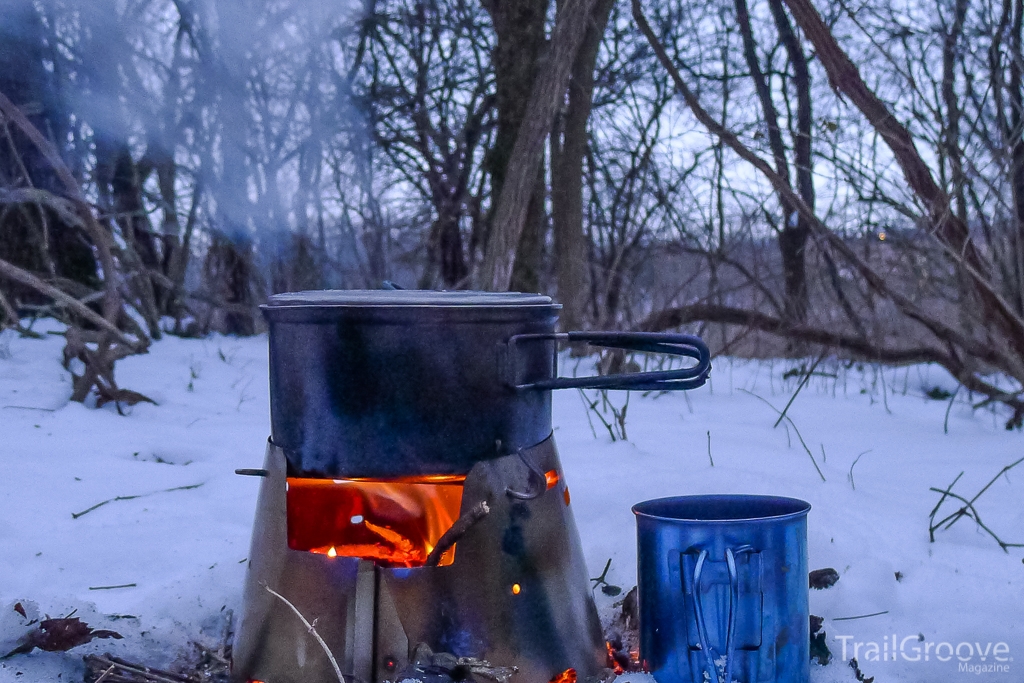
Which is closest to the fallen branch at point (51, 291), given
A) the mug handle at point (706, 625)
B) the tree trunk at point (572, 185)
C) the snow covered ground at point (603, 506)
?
the snow covered ground at point (603, 506)

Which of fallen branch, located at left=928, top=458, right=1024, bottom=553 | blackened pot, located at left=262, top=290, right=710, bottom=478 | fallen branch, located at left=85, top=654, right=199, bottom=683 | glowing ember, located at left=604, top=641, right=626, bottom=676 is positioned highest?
blackened pot, located at left=262, top=290, right=710, bottom=478

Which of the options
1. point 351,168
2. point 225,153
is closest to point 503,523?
point 225,153

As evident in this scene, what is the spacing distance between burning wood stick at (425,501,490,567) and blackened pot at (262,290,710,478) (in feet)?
0.25

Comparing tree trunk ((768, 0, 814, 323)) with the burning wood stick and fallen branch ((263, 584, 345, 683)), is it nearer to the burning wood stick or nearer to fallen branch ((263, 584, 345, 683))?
the burning wood stick

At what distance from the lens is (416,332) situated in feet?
4.10

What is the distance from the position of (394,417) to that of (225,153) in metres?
5.68

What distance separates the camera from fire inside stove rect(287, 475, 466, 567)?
1261 mm

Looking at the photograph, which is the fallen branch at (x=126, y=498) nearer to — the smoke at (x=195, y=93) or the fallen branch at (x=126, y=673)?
the fallen branch at (x=126, y=673)

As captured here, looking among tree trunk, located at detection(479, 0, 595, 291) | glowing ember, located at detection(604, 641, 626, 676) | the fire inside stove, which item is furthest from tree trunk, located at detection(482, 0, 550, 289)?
the fire inside stove

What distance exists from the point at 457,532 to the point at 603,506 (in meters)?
0.90

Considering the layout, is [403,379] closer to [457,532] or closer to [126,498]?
[457,532]

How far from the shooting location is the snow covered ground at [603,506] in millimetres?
1561

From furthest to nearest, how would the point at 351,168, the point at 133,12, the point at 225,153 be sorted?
1. the point at 351,168
2. the point at 225,153
3. the point at 133,12

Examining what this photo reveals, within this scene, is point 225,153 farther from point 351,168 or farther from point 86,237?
point 351,168
